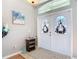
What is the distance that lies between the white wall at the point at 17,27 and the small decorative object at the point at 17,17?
6.3 inches

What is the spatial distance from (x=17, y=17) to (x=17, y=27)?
0.50 m

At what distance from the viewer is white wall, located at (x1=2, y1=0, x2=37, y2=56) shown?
3.35 metres

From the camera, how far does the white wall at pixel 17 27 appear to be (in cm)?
335

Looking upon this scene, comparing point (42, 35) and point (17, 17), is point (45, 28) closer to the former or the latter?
point (42, 35)

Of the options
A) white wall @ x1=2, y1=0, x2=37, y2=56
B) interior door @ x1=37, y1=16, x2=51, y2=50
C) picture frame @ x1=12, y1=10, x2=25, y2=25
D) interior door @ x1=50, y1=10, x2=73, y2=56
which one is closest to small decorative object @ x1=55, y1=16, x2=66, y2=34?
interior door @ x1=50, y1=10, x2=73, y2=56

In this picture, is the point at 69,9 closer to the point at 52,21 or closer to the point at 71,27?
the point at 71,27

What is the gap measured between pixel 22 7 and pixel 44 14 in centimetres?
133

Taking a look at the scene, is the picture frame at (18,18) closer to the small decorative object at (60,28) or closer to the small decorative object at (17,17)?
the small decorative object at (17,17)

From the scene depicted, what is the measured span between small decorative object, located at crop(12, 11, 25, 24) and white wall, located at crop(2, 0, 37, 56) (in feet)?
0.52

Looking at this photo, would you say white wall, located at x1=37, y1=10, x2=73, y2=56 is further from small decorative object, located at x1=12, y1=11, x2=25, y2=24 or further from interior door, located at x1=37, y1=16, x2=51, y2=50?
small decorative object, located at x1=12, y1=11, x2=25, y2=24

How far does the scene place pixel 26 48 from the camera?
423cm

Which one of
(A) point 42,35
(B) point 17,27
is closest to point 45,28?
(A) point 42,35

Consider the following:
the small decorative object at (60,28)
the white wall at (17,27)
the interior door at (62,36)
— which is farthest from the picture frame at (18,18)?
the small decorative object at (60,28)

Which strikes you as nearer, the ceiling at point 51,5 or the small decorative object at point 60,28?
the ceiling at point 51,5
